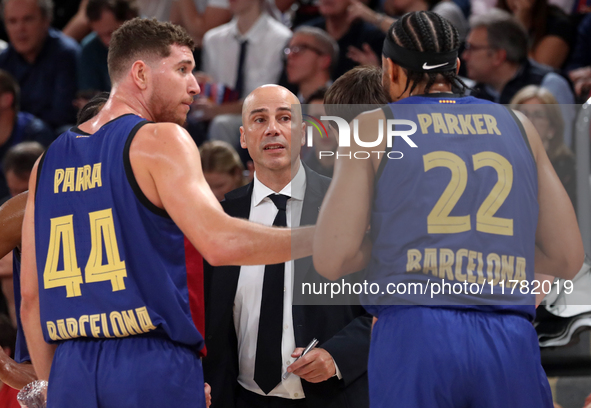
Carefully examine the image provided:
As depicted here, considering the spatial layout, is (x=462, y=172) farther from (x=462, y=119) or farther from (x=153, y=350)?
(x=153, y=350)

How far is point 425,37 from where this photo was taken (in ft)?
7.84

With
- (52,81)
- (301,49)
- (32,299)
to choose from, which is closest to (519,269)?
(32,299)

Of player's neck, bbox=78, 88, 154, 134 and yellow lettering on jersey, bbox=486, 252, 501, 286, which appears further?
player's neck, bbox=78, 88, 154, 134

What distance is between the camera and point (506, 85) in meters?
5.81

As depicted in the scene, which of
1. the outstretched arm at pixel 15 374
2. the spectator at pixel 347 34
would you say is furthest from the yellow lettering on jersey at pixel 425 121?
the spectator at pixel 347 34

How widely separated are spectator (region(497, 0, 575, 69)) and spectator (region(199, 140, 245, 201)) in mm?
3321

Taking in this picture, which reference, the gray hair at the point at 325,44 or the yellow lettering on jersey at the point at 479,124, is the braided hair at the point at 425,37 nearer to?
the yellow lettering on jersey at the point at 479,124

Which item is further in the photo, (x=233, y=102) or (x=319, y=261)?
(x=233, y=102)

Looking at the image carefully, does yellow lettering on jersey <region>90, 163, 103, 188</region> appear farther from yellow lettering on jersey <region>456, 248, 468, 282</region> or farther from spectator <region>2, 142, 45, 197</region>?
spectator <region>2, 142, 45, 197</region>

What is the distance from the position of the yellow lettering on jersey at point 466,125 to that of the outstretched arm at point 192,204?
28.2 inches

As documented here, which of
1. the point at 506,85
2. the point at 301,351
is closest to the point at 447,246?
the point at 301,351

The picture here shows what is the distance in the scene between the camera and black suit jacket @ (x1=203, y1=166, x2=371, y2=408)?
3004mm

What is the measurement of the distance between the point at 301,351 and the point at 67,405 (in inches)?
39.3

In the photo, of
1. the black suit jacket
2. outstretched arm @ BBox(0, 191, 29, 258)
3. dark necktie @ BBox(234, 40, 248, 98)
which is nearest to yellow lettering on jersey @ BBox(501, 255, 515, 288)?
the black suit jacket
